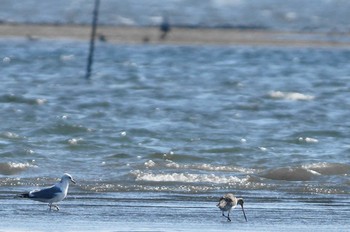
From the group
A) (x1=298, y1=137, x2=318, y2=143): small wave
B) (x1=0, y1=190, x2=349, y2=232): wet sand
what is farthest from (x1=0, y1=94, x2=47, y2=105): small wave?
(x1=0, y1=190, x2=349, y2=232): wet sand

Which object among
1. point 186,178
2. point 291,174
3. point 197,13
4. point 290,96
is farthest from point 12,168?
point 197,13

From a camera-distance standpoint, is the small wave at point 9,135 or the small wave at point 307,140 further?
the small wave at point 307,140

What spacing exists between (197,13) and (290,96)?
2561cm

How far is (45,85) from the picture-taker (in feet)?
84.5

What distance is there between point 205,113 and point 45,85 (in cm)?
479

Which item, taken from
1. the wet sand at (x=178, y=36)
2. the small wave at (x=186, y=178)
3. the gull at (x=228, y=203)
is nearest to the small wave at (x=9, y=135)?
the small wave at (x=186, y=178)

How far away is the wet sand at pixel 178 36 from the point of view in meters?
36.4

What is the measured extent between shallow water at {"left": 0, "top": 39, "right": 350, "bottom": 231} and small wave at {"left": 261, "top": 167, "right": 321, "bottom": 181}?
0.02 metres

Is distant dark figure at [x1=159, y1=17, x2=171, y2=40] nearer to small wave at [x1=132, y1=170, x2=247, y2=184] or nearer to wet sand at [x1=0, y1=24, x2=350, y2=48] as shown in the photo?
wet sand at [x1=0, y1=24, x2=350, y2=48]

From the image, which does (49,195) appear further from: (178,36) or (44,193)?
(178,36)

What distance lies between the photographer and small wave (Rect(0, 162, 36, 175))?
16.1 m

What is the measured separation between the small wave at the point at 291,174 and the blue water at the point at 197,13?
24411 millimetres

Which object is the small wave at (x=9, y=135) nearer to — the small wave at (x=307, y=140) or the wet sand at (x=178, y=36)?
the small wave at (x=307, y=140)

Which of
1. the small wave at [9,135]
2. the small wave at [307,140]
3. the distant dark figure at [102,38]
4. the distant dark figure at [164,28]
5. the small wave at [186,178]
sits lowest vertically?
the small wave at [9,135]
